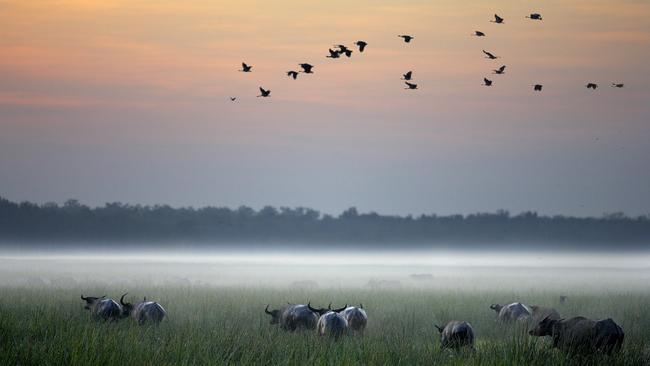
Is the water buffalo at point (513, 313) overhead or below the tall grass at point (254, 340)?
overhead

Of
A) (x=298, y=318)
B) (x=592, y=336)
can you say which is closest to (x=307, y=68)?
(x=298, y=318)

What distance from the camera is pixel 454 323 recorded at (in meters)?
20.3

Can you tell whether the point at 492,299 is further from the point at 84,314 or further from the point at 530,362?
the point at 530,362

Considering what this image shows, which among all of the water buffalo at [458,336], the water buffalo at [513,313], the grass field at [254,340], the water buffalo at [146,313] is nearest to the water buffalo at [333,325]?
the grass field at [254,340]

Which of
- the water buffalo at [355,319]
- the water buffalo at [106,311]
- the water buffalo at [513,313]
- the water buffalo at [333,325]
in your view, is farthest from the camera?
the water buffalo at [513,313]

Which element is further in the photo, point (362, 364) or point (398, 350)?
point (398, 350)

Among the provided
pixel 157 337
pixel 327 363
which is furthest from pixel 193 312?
pixel 327 363

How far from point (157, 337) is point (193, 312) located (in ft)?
31.1

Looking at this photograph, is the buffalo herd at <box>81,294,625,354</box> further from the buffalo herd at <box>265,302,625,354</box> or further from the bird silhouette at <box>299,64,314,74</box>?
the bird silhouette at <box>299,64,314,74</box>

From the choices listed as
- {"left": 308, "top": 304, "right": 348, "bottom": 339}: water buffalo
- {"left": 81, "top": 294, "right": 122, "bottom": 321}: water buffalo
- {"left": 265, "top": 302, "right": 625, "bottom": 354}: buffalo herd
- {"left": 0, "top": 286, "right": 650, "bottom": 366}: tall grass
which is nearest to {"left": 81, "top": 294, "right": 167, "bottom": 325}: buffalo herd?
{"left": 81, "top": 294, "right": 122, "bottom": 321}: water buffalo

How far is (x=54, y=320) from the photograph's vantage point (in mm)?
23031

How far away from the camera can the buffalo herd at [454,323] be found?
59.1ft

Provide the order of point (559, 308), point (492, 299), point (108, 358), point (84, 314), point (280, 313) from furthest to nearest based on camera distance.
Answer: point (492, 299), point (559, 308), point (84, 314), point (280, 313), point (108, 358)

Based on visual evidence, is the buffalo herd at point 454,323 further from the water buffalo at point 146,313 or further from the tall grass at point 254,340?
the tall grass at point 254,340
